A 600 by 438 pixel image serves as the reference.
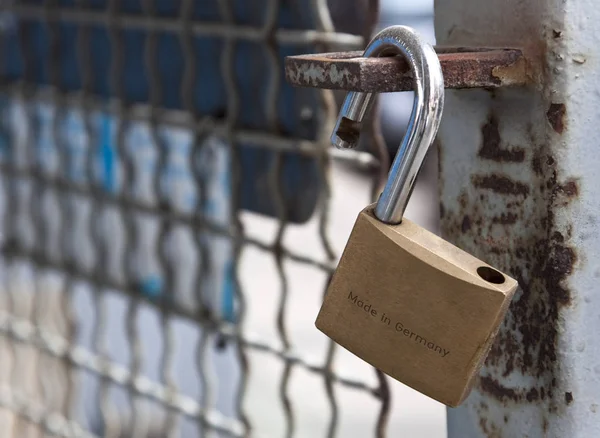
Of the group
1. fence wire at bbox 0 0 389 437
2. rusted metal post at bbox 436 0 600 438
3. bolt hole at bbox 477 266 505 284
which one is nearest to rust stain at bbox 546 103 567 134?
rusted metal post at bbox 436 0 600 438

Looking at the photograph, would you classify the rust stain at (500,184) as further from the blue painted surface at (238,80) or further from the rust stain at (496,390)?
the blue painted surface at (238,80)

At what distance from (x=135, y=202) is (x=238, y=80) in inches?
12.4

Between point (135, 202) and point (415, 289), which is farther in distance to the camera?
point (135, 202)

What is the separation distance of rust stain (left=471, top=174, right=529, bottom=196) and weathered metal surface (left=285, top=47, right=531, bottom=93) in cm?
7

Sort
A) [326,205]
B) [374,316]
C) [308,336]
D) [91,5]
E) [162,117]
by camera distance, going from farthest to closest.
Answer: [308,336] < [91,5] < [162,117] < [326,205] < [374,316]

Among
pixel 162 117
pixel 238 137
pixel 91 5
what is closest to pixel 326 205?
pixel 238 137

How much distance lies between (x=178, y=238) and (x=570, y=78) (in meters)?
0.91

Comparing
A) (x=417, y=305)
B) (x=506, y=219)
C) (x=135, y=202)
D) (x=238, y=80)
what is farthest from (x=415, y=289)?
(x=135, y=202)

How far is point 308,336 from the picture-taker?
3.54 m

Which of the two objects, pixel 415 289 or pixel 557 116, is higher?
pixel 557 116

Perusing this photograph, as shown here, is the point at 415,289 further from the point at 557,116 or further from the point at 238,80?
the point at 238,80

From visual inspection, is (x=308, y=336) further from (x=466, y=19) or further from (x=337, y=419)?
(x=466, y=19)

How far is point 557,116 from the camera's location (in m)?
0.50

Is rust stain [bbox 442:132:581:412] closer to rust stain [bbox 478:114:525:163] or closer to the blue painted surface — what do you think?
rust stain [bbox 478:114:525:163]
